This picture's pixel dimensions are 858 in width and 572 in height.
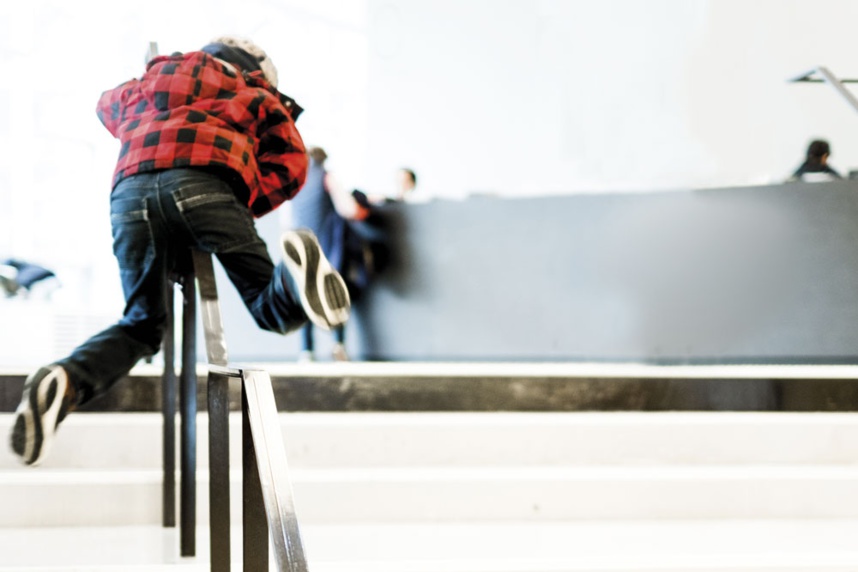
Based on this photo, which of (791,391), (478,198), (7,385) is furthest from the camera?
(478,198)

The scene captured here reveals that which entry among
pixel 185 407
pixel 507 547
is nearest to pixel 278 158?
pixel 185 407

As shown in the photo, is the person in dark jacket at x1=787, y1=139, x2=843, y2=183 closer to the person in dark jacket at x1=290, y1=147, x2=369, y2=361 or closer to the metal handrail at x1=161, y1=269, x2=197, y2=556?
the person in dark jacket at x1=290, y1=147, x2=369, y2=361

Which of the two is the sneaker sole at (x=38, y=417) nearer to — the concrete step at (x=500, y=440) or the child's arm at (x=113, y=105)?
the child's arm at (x=113, y=105)

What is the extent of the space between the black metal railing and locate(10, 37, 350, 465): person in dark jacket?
0.11 meters

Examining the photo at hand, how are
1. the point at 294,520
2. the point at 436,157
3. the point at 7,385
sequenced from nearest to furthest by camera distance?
the point at 294,520
the point at 7,385
the point at 436,157

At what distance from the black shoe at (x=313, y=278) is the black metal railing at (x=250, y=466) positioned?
169mm

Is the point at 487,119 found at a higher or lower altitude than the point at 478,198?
higher

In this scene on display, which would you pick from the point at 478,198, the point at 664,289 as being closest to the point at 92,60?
the point at 478,198

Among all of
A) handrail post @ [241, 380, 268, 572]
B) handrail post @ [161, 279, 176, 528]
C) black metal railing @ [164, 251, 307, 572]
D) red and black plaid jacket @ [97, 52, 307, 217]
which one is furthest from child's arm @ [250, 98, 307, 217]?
handrail post @ [241, 380, 268, 572]

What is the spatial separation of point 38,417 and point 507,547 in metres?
1.14

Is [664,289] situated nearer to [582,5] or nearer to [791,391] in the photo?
[791,391]

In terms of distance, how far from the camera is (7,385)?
247 centimetres

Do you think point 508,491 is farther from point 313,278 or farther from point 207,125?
point 207,125

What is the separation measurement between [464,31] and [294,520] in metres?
6.85
